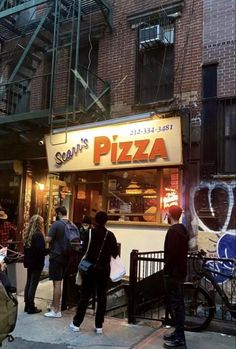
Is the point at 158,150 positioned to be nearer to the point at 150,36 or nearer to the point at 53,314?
the point at 150,36

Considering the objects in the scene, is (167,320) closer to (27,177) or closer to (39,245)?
(39,245)

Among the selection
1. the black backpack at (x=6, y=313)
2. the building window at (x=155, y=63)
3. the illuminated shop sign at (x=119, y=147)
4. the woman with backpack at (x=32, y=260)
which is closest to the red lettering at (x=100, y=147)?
the illuminated shop sign at (x=119, y=147)

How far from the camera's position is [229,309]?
22.1 ft

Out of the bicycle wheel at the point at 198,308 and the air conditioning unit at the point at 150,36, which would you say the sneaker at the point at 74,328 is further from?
the air conditioning unit at the point at 150,36

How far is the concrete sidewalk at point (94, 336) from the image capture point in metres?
5.81

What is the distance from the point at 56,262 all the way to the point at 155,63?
573cm

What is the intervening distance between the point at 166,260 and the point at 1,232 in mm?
5241

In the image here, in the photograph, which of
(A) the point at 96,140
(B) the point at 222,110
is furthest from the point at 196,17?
(A) the point at 96,140

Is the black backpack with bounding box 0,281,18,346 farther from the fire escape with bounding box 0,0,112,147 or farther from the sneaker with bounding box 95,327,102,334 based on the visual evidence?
the fire escape with bounding box 0,0,112,147

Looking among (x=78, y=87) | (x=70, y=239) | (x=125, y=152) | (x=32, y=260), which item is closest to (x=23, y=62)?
(x=78, y=87)

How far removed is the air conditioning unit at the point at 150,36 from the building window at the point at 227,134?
2.48m

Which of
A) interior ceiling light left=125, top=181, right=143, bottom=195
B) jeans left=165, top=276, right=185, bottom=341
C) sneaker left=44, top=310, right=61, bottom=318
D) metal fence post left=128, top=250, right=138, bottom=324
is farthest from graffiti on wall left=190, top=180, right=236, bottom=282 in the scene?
sneaker left=44, top=310, right=61, bottom=318

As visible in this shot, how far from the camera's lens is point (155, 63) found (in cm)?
1046

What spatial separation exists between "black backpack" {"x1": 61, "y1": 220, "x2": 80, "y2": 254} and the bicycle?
2035mm
